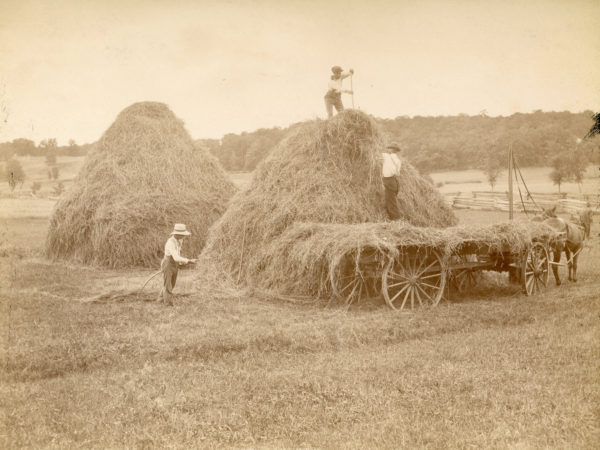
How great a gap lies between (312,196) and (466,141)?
1242 inches

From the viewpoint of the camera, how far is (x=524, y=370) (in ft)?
24.6

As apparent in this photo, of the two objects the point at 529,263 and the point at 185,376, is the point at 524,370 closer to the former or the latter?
the point at 185,376

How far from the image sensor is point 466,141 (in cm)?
4209

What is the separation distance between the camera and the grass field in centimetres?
564

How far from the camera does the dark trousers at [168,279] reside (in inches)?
469

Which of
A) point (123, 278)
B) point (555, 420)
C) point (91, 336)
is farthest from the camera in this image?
point (123, 278)

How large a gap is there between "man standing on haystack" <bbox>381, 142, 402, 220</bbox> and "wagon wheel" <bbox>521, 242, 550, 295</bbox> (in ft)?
10.5

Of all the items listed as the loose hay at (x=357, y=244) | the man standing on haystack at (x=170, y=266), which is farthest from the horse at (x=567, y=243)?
the man standing on haystack at (x=170, y=266)

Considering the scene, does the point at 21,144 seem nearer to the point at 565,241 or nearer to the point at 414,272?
the point at 414,272

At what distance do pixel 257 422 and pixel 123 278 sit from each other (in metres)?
11.3

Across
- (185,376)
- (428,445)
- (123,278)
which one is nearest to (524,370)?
(428,445)

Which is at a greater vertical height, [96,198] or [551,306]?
[96,198]

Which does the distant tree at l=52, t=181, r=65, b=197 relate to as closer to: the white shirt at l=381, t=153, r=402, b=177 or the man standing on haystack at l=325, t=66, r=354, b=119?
the man standing on haystack at l=325, t=66, r=354, b=119

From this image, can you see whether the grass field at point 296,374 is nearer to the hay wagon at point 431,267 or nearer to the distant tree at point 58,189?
the hay wagon at point 431,267
